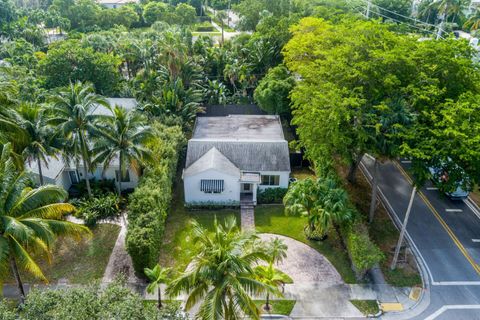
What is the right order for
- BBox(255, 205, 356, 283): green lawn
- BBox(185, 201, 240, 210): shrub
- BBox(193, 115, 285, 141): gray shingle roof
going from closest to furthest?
BBox(255, 205, 356, 283): green lawn < BBox(185, 201, 240, 210): shrub < BBox(193, 115, 285, 141): gray shingle roof

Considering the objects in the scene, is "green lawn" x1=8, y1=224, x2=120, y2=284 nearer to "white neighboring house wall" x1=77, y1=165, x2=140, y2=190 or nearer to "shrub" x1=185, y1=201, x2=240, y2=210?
"white neighboring house wall" x1=77, y1=165, x2=140, y2=190

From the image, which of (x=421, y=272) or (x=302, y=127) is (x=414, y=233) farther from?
(x=302, y=127)

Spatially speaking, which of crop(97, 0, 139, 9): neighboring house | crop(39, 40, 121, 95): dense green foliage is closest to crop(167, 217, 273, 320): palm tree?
crop(39, 40, 121, 95): dense green foliage

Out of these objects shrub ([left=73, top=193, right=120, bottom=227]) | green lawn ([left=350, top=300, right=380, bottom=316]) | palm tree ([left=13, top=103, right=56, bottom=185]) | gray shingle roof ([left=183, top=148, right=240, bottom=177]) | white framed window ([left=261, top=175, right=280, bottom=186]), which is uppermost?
palm tree ([left=13, top=103, right=56, bottom=185])

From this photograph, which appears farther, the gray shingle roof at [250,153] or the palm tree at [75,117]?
the gray shingle roof at [250,153]

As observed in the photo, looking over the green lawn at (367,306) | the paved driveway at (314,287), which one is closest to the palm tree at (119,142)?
the paved driveway at (314,287)

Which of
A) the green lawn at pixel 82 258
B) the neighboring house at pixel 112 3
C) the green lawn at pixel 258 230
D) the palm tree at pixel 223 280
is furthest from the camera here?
the neighboring house at pixel 112 3

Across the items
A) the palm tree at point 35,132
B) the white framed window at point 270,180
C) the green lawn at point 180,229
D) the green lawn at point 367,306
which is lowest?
the green lawn at point 367,306

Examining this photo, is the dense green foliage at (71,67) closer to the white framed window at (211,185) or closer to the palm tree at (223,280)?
the white framed window at (211,185)
